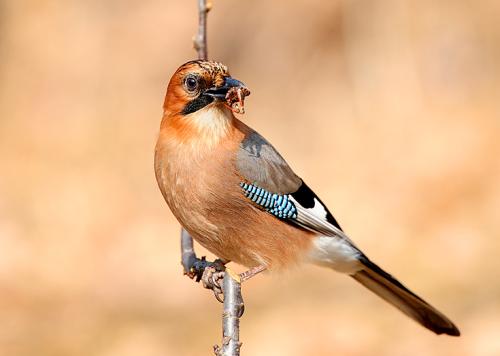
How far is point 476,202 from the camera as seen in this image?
12742 mm

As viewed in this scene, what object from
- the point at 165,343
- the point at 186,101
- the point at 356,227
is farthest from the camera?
the point at 356,227

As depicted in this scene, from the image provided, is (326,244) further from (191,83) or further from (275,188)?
(191,83)

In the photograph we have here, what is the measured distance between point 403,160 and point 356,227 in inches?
51.1

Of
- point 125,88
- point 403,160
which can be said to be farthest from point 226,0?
point 403,160

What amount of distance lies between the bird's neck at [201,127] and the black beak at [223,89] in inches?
6.8

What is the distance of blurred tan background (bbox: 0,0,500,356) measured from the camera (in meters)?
11.3

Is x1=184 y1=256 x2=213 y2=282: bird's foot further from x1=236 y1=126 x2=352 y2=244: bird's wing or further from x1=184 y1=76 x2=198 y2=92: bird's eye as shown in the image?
x1=184 y1=76 x2=198 y2=92: bird's eye

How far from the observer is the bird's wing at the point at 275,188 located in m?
5.96

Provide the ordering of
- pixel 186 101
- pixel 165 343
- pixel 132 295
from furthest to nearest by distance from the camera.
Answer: pixel 132 295 → pixel 165 343 → pixel 186 101

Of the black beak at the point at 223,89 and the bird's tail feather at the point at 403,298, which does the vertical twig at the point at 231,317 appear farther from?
the bird's tail feather at the point at 403,298

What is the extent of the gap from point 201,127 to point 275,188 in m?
0.70

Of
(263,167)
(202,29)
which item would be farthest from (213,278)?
(202,29)

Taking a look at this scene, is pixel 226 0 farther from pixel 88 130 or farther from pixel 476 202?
pixel 476 202

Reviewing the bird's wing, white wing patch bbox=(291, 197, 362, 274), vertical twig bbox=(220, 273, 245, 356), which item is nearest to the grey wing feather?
the bird's wing
